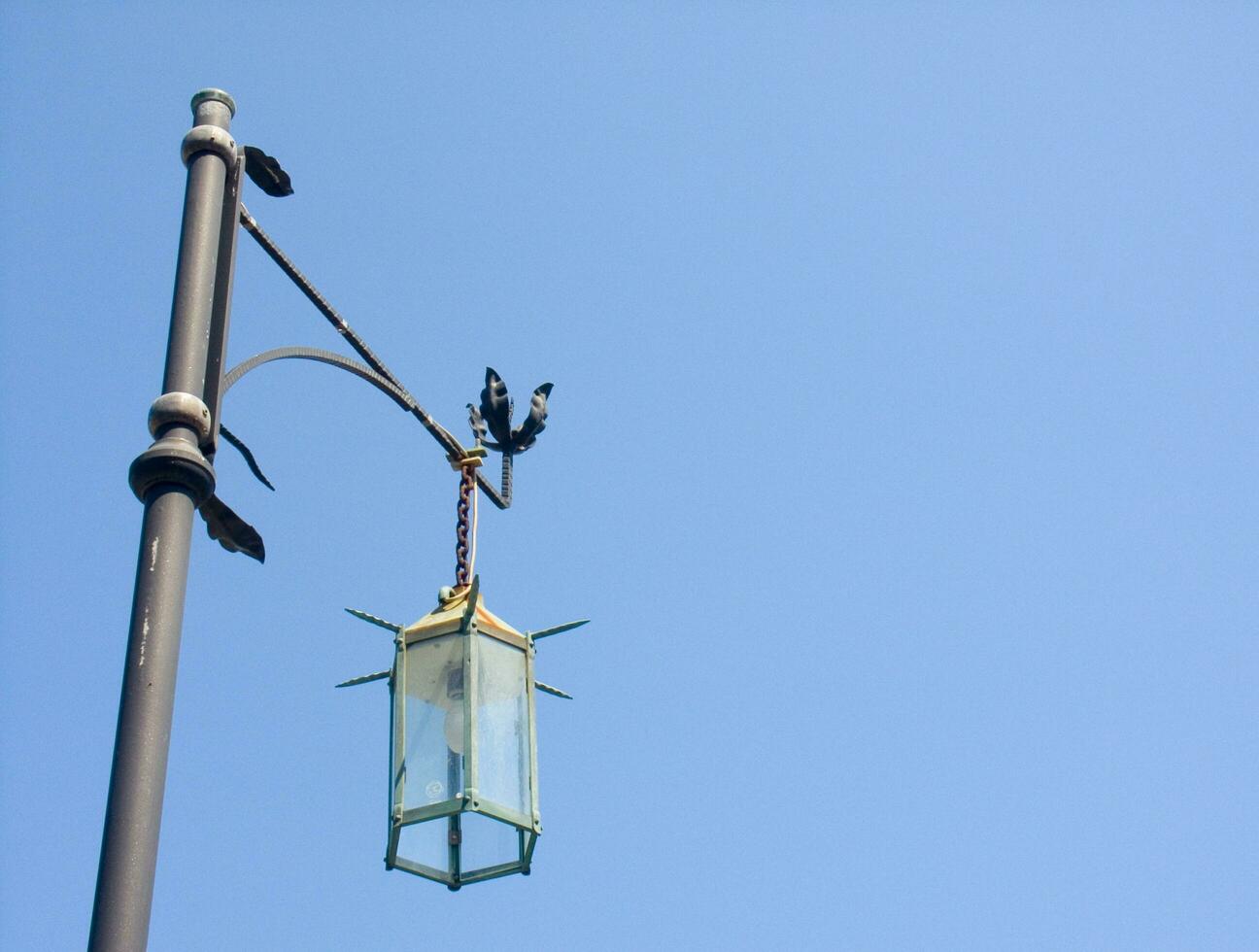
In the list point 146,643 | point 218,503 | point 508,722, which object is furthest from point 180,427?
point 508,722

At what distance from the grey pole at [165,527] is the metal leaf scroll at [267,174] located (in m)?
0.19

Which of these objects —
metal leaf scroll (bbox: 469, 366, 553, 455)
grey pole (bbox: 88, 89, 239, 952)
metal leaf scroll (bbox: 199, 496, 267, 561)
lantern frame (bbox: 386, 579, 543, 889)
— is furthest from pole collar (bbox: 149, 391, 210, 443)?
metal leaf scroll (bbox: 469, 366, 553, 455)

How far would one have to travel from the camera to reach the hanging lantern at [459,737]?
6.09 metres

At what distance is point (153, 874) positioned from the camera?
4.59 m

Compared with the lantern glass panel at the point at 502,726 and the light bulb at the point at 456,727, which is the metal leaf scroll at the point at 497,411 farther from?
the light bulb at the point at 456,727

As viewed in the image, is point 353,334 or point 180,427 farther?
point 353,334

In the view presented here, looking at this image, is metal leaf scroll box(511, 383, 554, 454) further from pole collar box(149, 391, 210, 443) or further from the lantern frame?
pole collar box(149, 391, 210, 443)

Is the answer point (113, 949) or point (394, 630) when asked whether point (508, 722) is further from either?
point (113, 949)

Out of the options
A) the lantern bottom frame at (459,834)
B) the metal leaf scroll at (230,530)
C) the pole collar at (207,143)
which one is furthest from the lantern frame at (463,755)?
the pole collar at (207,143)

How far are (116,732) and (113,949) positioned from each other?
62 centimetres

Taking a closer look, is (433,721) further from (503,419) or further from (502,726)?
(503,419)

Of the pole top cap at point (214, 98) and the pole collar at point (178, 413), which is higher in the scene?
the pole top cap at point (214, 98)

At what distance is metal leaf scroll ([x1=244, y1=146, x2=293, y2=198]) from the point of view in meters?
6.25

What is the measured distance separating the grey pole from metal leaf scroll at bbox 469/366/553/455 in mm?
1838
